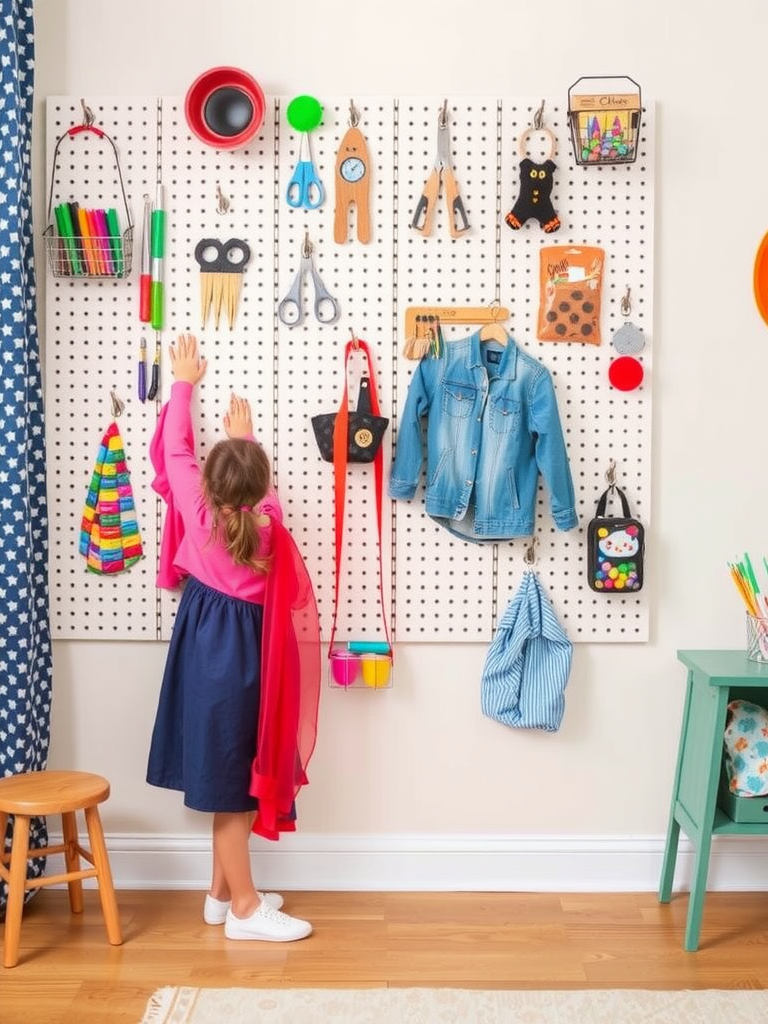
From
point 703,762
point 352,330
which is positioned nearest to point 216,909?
point 703,762

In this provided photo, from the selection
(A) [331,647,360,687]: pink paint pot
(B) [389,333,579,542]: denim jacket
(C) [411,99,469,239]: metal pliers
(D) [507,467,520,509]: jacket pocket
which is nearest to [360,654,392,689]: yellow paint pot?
(A) [331,647,360,687]: pink paint pot

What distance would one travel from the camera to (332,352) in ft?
8.87

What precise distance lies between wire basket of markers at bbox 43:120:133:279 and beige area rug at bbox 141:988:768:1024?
176cm

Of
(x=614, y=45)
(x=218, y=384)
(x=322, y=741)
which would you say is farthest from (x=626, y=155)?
(x=322, y=741)

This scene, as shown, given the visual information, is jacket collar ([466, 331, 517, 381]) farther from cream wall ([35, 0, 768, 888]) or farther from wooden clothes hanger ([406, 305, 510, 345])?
cream wall ([35, 0, 768, 888])

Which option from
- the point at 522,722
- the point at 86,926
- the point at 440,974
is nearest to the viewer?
the point at 440,974

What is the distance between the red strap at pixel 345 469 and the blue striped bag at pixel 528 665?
0.99ft

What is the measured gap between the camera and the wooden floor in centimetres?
226

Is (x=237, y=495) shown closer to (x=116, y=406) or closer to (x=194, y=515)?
(x=194, y=515)

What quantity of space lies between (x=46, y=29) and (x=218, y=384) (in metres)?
1.03

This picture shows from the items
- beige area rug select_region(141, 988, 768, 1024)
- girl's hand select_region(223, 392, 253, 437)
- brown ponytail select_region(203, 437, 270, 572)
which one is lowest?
beige area rug select_region(141, 988, 768, 1024)

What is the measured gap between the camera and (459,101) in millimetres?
2652

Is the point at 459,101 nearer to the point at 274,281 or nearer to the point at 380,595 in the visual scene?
the point at 274,281

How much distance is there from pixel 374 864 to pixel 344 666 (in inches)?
22.3
